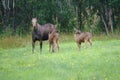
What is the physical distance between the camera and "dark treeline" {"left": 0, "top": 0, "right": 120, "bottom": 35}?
135 feet

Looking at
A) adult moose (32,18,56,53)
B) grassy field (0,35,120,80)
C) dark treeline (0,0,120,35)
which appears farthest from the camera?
dark treeline (0,0,120,35)

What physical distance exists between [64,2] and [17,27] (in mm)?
5434

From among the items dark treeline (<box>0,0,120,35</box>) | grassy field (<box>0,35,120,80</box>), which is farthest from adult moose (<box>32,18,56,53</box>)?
dark treeline (<box>0,0,120,35</box>)

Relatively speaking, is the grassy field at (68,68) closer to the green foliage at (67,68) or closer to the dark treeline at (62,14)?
the green foliage at (67,68)

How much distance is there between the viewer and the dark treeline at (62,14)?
41.2 metres

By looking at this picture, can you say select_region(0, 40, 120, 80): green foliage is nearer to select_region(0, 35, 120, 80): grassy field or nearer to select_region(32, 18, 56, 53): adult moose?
select_region(0, 35, 120, 80): grassy field

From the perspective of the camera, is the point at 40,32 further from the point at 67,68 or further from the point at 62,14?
the point at 62,14

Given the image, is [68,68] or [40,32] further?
[40,32]

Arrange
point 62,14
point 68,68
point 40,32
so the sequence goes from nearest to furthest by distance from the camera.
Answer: point 68,68
point 40,32
point 62,14

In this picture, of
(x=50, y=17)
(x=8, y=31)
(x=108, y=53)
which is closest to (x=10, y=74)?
(x=108, y=53)

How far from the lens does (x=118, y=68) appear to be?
15.4 metres

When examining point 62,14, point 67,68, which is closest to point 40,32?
point 67,68

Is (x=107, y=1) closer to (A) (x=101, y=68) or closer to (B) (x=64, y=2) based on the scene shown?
(B) (x=64, y=2)

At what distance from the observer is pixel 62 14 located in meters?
42.5
